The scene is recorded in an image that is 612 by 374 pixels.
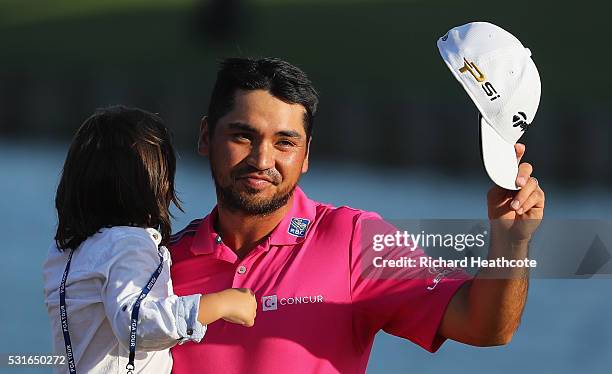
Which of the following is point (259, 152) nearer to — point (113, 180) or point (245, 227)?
point (245, 227)

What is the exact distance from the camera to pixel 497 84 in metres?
3.84

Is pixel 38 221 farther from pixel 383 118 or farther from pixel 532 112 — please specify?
pixel 532 112

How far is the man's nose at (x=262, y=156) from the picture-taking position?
13.7 feet

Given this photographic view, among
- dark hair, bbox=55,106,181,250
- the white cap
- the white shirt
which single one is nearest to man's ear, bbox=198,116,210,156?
dark hair, bbox=55,106,181,250

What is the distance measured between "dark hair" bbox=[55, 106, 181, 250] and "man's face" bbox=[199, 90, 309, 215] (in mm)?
185

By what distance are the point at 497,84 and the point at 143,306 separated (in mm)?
1098

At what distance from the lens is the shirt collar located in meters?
4.29

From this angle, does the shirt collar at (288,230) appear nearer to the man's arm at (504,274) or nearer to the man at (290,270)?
the man at (290,270)

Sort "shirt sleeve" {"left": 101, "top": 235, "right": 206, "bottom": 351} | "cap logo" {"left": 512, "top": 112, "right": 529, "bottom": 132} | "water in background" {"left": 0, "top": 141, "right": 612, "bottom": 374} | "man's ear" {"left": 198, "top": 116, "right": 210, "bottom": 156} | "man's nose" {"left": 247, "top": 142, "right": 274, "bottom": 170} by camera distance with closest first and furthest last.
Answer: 1. "shirt sleeve" {"left": 101, "top": 235, "right": 206, "bottom": 351}
2. "cap logo" {"left": 512, "top": 112, "right": 529, "bottom": 132}
3. "man's nose" {"left": 247, "top": 142, "right": 274, "bottom": 170}
4. "man's ear" {"left": 198, "top": 116, "right": 210, "bottom": 156}
5. "water in background" {"left": 0, "top": 141, "right": 612, "bottom": 374}

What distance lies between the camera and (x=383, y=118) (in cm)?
1997

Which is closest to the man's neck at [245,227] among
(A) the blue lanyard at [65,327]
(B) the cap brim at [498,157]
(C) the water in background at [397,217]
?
(A) the blue lanyard at [65,327]

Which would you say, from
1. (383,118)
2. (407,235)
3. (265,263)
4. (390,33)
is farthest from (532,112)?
(390,33)

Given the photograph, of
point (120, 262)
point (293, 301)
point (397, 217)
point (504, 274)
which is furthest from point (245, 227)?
point (397, 217)

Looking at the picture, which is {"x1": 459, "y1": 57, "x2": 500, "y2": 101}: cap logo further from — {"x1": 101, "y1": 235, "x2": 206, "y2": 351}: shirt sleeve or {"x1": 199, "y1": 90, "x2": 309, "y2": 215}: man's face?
{"x1": 101, "y1": 235, "x2": 206, "y2": 351}: shirt sleeve
